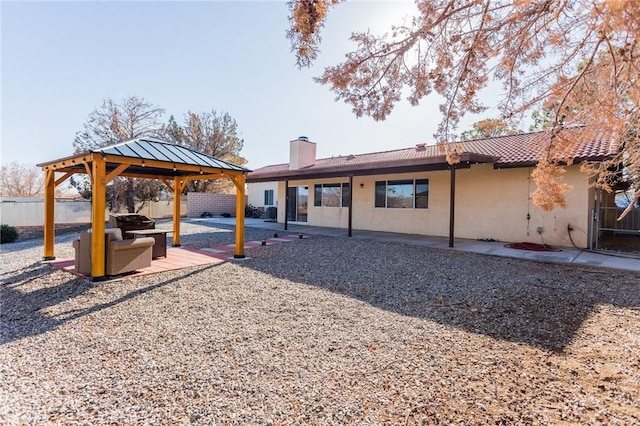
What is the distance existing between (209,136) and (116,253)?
21.8 metres

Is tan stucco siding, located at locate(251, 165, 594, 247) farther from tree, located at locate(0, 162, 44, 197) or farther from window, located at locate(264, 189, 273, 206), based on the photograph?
tree, located at locate(0, 162, 44, 197)

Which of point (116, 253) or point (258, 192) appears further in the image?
point (258, 192)

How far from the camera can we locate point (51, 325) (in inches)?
149

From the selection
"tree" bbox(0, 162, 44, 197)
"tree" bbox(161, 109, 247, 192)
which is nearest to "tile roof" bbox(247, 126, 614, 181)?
"tree" bbox(161, 109, 247, 192)

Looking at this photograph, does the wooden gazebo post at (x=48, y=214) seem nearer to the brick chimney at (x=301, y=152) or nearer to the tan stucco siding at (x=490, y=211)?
the brick chimney at (x=301, y=152)

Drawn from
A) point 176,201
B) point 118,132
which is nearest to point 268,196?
point 118,132

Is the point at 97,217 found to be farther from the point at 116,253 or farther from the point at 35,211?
the point at 35,211

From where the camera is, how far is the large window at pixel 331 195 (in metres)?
14.9

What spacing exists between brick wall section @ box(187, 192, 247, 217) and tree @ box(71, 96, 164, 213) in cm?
283

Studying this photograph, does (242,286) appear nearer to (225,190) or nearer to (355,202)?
(355,202)

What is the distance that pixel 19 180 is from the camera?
89.0 ft

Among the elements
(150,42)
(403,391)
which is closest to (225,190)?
(150,42)

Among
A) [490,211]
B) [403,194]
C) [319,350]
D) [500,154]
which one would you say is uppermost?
[500,154]

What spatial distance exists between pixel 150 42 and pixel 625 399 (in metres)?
10.9
